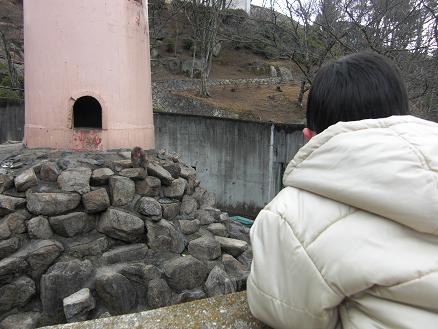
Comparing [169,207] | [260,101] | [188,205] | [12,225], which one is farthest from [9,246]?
[260,101]

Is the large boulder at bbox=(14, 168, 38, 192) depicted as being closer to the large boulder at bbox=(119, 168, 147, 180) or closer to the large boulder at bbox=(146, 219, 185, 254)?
the large boulder at bbox=(119, 168, 147, 180)

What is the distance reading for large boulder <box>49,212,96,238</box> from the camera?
3.59 m

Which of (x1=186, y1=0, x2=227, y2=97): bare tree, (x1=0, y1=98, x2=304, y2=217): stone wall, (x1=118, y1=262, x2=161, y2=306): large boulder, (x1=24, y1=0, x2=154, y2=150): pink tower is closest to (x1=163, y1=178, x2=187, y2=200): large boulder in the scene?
(x1=24, y1=0, x2=154, y2=150): pink tower

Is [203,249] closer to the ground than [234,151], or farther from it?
closer to the ground

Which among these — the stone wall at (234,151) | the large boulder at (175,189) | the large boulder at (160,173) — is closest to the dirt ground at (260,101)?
the stone wall at (234,151)

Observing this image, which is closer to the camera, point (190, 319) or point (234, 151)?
point (190, 319)

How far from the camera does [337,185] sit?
3.42 feet

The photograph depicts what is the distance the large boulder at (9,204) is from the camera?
3.56 metres

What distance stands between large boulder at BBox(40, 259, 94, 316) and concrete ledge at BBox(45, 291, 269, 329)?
2.08 m

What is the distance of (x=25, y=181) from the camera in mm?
3730

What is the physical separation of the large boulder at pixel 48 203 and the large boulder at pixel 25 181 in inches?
5.9

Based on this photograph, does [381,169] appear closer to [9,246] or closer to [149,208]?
[149,208]

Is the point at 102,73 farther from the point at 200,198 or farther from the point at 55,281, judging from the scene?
the point at 55,281

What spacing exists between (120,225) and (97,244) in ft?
0.91
